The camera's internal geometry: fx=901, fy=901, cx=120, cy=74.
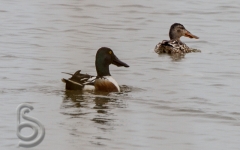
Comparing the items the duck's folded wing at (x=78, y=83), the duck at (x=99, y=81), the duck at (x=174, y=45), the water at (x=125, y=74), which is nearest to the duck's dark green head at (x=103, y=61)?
the duck at (x=99, y=81)

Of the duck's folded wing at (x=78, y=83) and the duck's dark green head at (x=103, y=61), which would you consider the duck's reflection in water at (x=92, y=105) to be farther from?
the duck's dark green head at (x=103, y=61)

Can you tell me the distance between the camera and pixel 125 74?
14805 millimetres

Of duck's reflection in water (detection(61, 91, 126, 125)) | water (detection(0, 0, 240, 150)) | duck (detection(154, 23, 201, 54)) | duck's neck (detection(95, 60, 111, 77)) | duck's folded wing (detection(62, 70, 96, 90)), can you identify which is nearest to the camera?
water (detection(0, 0, 240, 150))

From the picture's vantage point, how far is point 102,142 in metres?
9.26

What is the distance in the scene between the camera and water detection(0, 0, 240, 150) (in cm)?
975

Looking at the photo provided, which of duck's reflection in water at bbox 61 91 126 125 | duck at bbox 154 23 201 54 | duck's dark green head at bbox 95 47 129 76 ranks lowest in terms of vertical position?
duck's reflection in water at bbox 61 91 126 125

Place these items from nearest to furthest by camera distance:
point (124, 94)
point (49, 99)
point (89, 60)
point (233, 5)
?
point (49, 99), point (124, 94), point (89, 60), point (233, 5)

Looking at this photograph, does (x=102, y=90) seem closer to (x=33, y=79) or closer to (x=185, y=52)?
(x=33, y=79)

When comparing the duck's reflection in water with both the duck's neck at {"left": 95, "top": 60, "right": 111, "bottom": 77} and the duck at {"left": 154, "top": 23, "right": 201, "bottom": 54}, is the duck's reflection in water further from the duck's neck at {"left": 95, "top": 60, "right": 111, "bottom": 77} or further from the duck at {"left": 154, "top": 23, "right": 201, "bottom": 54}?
the duck at {"left": 154, "top": 23, "right": 201, "bottom": 54}

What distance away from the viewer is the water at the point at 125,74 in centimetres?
975

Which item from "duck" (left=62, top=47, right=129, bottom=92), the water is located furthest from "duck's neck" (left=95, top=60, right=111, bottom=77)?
the water

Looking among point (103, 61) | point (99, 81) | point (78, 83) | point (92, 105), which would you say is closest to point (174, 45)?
point (103, 61)

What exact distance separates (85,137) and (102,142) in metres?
0.24

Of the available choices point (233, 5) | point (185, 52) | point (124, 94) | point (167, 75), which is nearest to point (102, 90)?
point (124, 94)
